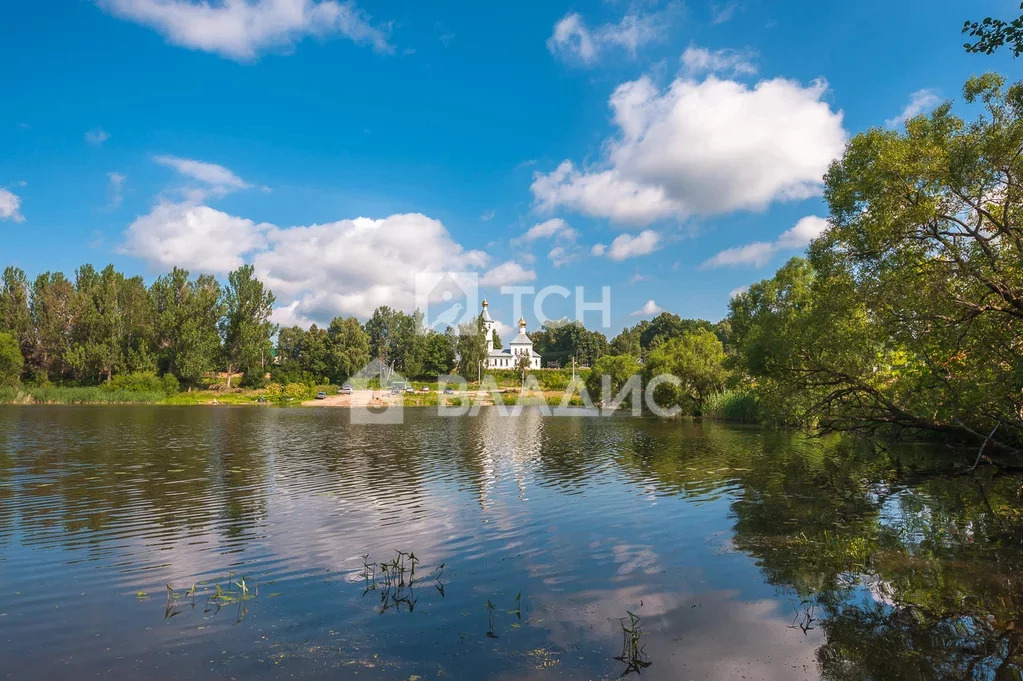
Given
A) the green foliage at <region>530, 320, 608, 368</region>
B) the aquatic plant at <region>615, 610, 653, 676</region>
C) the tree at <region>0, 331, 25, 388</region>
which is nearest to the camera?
the aquatic plant at <region>615, 610, 653, 676</region>

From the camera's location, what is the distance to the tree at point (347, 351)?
Answer: 113m

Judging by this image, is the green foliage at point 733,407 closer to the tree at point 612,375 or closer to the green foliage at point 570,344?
the tree at point 612,375

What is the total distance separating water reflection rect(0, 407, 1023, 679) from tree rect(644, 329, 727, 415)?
42.4 meters

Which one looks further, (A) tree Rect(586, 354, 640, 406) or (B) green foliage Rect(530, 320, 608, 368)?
A: (B) green foliage Rect(530, 320, 608, 368)

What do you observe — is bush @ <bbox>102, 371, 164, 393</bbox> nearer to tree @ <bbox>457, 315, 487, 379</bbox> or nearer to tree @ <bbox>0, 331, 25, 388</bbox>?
tree @ <bbox>0, 331, 25, 388</bbox>

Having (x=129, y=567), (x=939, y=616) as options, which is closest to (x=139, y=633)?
(x=129, y=567)

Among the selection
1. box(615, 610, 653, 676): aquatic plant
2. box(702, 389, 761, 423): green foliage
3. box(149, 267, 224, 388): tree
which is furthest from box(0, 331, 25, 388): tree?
box(615, 610, 653, 676): aquatic plant

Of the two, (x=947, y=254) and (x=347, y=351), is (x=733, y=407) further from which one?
(x=347, y=351)

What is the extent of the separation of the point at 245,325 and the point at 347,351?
817 inches

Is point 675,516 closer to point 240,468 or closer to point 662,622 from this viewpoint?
point 662,622

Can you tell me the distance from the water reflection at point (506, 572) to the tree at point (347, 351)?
87746 mm

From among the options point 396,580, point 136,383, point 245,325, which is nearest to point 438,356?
point 245,325

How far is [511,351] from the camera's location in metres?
178

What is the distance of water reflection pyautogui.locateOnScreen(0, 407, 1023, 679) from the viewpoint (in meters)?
8.19
